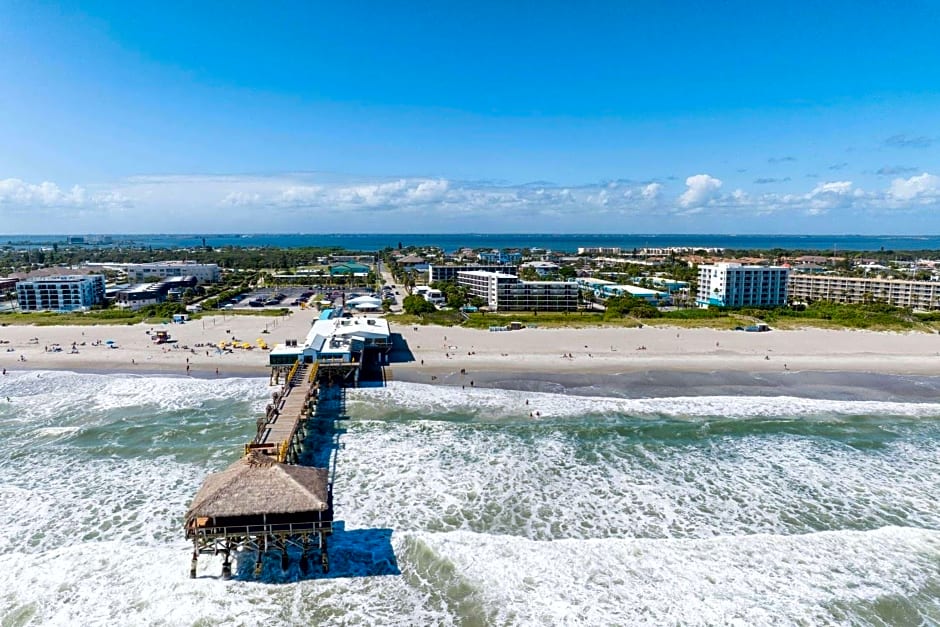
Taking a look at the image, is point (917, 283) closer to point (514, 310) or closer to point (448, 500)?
point (514, 310)

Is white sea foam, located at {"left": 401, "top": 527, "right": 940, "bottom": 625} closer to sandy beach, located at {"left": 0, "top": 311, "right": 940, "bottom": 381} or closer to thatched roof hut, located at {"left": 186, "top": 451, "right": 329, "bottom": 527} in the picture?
thatched roof hut, located at {"left": 186, "top": 451, "right": 329, "bottom": 527}

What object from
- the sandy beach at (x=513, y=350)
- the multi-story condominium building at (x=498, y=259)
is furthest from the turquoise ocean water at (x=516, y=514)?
the multi-story condominium building at (x=498, y=259)

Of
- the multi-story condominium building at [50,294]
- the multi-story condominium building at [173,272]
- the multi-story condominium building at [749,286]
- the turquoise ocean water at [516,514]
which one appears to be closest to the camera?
the turquoise ocean water at [516,514]

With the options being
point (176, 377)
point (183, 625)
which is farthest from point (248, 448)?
point (176, 377)

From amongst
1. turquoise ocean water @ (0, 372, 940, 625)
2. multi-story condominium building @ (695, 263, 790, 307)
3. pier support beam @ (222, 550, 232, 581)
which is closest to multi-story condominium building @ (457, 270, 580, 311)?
multi-story condominium building @ (695, 263, 790, 307)

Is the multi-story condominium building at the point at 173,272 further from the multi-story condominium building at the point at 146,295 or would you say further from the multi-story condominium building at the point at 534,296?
the multi-story condominium building at the point at 534,296

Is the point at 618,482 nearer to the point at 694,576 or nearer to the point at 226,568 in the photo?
the point at 694,576
